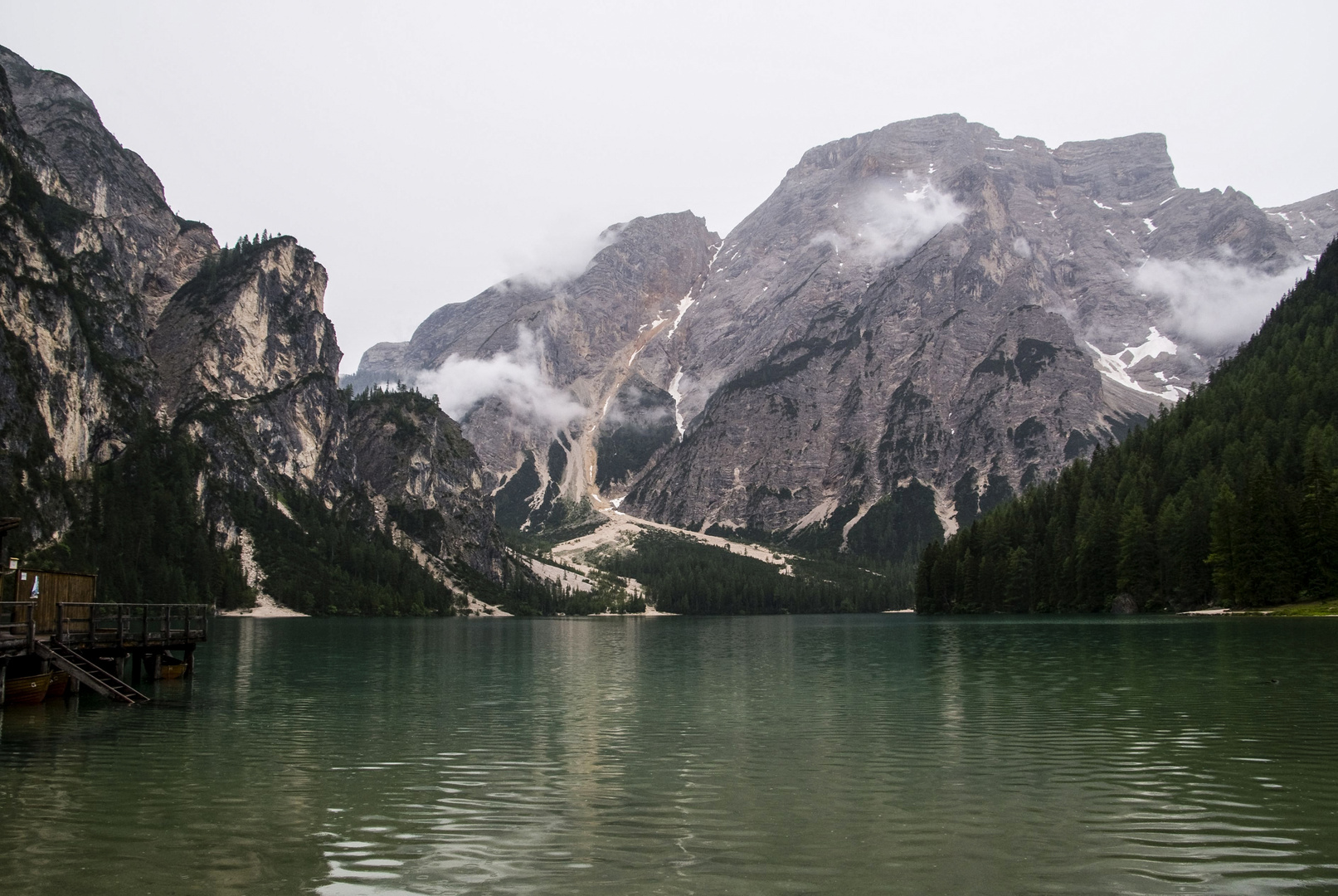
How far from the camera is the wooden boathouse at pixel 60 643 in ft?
149

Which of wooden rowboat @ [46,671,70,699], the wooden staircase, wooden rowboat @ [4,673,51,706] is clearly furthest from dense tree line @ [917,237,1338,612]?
wooden rowboat @ [4,673,51,706]

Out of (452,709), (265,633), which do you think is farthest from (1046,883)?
(265,633)

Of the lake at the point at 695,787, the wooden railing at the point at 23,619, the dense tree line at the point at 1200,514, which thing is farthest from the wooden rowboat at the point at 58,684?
the dense tree line at the point at 1200,514

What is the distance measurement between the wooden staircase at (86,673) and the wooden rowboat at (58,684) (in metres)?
0.77

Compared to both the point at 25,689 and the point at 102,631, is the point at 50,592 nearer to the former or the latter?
the point at 102,631

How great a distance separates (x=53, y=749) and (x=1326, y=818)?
3692 cm

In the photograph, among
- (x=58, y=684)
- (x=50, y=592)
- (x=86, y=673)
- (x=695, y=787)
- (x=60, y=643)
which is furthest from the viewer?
(x=50, y=592)

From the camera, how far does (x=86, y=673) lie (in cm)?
4772

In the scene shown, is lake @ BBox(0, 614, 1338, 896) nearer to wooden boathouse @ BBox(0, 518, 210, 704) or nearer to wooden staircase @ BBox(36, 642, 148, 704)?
wooden staircase @ BBox(36, 642, 148, 704)

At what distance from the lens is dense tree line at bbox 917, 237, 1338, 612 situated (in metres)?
119

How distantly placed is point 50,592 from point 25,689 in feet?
22.3

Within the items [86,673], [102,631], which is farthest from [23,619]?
[102,631]

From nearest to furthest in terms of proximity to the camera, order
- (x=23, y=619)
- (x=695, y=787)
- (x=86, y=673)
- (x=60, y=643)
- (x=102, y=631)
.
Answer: (x=695, y=787) < (x=23, y=619) < (x=86, y=673) < (x=60, y=643) < (x=102, y=631)

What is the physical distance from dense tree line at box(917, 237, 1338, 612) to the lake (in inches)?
2780
